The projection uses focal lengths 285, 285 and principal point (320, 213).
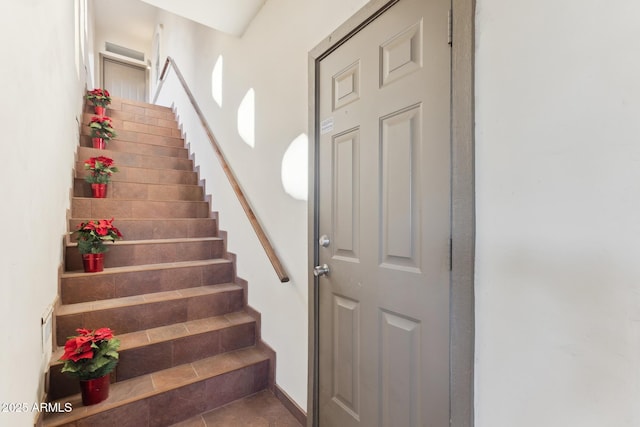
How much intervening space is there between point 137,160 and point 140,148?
415 millimetres

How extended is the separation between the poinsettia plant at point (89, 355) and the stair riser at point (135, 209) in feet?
4.30

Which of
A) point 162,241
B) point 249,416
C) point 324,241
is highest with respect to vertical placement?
point 324,241

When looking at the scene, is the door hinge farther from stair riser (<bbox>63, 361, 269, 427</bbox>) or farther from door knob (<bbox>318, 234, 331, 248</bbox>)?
stair riser (<bbox>63, 361, 269, 427</bbox>)

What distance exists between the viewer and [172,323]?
6.75 ft

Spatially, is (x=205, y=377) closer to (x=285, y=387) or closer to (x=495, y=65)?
(x=285, y=387)

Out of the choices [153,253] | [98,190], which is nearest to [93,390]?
[153,253]

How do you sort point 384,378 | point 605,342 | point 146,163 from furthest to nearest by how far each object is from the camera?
point 146,163, point 384,378, point 605,342

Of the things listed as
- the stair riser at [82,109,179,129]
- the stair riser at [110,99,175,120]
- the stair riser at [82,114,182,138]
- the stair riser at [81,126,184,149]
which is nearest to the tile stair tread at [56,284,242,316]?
the stair riser at [81,126,184,149]

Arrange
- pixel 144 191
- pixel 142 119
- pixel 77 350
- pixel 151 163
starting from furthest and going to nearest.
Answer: pixel 142 119
pixel 151 163
pixel 144 191
pixel 77 350

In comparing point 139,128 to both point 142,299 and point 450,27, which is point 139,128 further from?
point 450,27

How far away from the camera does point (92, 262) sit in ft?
6.65

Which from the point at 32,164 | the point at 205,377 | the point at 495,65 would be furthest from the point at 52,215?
the point at 495,65

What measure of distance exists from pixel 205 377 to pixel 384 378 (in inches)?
46.1

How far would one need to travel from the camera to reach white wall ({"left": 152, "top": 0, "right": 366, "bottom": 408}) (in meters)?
1.63
